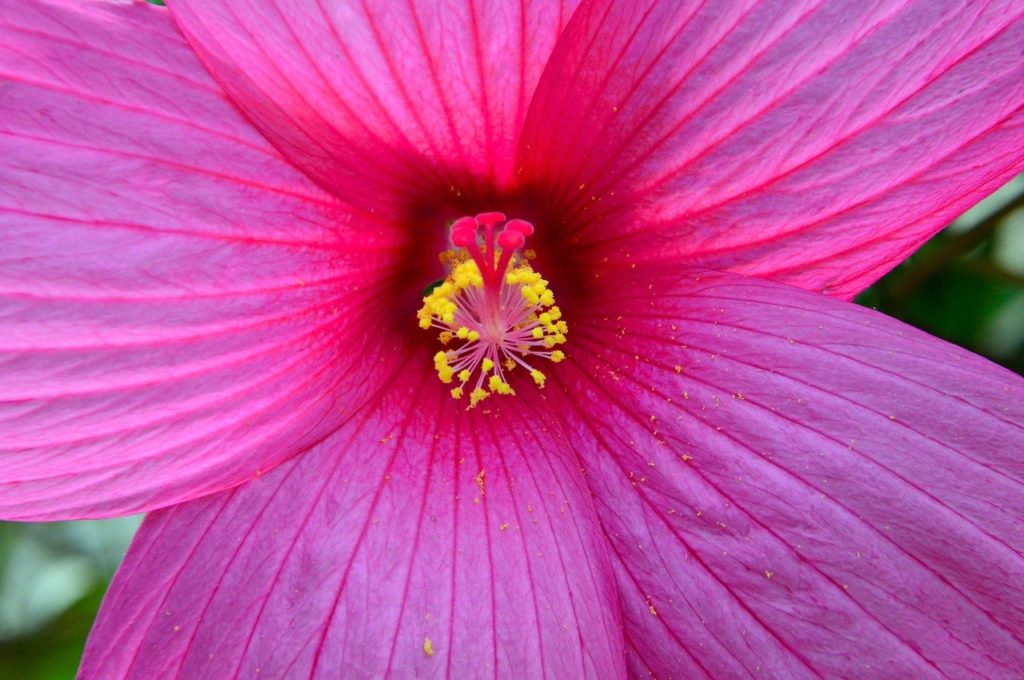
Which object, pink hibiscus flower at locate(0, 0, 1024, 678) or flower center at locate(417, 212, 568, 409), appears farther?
flower center at locate(417, 212, 568, 409)

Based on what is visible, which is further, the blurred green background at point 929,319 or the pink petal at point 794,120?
the blurred green background at point 929,319

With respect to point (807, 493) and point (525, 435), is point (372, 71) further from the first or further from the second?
point (807, 493)

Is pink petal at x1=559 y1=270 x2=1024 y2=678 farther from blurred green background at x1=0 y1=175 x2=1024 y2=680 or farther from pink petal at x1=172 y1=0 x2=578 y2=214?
blurred green background at x1=0 y1=175 x2=1024 y2=680

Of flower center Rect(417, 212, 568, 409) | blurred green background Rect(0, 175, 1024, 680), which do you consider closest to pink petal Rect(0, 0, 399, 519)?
flower center Rect(417, 212, 568, 409)

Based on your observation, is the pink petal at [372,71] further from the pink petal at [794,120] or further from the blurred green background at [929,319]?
the blurred green background at [929,319]

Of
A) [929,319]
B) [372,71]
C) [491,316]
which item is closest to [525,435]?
[491,316]

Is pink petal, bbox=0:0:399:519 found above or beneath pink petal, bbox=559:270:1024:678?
above

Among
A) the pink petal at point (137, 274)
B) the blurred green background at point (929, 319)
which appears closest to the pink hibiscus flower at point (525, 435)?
the pink petal at point (137, 274)
